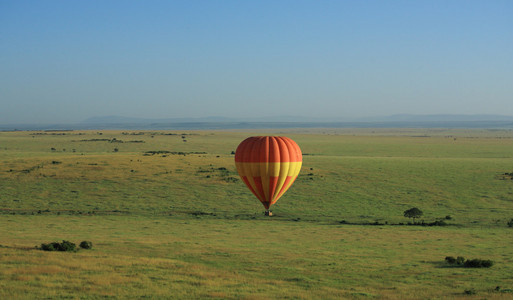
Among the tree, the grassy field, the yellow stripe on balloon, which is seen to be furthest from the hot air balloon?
the tree

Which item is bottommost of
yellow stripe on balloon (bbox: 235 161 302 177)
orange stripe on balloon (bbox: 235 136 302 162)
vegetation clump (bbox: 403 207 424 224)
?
vegetation clump (bbox: 403 207 424 224)

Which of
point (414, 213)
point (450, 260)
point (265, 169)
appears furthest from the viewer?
point (414, 213)

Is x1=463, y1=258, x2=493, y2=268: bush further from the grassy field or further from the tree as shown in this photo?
the tree

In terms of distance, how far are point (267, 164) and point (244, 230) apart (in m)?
4.54

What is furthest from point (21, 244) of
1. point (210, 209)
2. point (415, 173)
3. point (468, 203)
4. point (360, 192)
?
point (415, 173)

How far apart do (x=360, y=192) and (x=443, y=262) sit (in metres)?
24.9

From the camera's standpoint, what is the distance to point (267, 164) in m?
37.0

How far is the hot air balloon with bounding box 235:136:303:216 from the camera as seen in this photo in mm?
37031

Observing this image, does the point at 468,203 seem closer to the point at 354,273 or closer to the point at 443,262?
the point at 443,262

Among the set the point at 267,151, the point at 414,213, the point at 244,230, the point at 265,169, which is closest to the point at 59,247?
the point at 244,230

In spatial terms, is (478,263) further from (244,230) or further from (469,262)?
(244,230)

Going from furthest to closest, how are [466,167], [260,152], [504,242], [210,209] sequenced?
1. [466,167]
2. [210,209]
3. [260,152]
4. [504,242]

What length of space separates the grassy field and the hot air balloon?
262 cm

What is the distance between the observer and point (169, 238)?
32906mm
